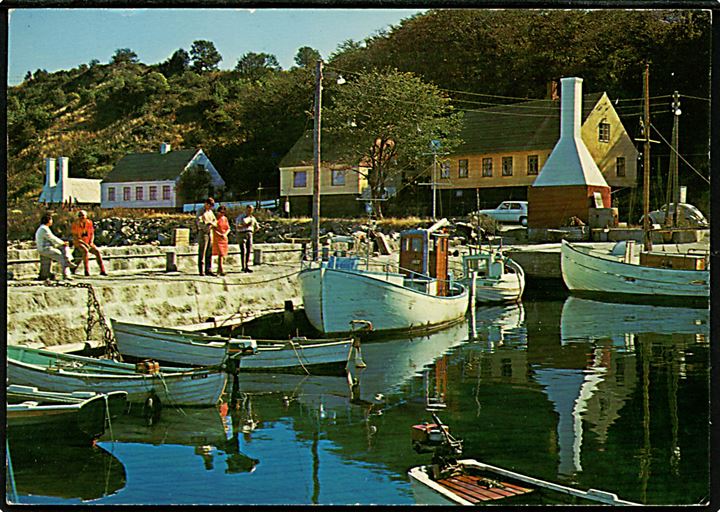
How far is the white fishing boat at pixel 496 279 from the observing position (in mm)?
10352

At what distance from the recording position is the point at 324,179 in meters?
5.89

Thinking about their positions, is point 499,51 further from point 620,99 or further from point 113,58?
point 113,58

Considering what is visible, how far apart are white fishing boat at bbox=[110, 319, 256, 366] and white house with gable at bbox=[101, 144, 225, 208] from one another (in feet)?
3.08

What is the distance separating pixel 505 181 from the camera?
22.4ft

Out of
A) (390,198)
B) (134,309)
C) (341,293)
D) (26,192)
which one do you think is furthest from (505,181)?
(26,192)

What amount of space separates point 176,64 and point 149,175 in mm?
1054

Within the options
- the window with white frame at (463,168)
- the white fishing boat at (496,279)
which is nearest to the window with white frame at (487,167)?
the window with white frame at (463,168)

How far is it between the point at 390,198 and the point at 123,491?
119 inches

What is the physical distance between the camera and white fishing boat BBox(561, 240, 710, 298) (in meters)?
7.57

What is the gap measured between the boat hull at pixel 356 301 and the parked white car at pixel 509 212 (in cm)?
116

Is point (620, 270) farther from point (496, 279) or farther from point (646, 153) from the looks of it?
point (646, 153)

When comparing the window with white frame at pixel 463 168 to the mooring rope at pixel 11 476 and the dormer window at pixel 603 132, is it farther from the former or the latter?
the mooring rope at pixel 11 476

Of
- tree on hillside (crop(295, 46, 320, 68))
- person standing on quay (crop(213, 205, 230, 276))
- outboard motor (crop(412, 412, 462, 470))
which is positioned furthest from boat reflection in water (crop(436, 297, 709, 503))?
tree on hillside (crop(295, 46, 320, 68))

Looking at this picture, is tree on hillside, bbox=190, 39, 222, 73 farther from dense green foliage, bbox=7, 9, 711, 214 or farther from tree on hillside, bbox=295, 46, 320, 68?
tree on hillside, bbox=295, 46, 320, 68
